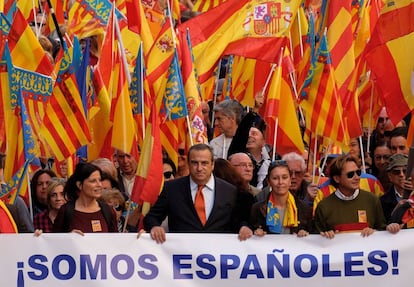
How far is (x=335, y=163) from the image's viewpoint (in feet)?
45.9

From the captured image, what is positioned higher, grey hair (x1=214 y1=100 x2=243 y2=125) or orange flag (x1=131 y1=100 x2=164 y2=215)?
grey hair (x1=214 y1=100 x2=243 y2=125)

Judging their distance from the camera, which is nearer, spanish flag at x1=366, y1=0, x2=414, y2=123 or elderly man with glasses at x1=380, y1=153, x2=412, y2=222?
elderly man with glasses at x1=380, y1=153, x2=412, y2=222

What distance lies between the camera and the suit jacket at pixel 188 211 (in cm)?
1337

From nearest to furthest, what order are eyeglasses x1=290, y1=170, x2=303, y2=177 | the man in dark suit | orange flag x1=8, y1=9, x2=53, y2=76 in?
1. the man in dark suit
2. eyeglasses x1=290, y1=170, x2=303, y2=177
3. orange flag x1=8, y1=9, x2=53, y2=76

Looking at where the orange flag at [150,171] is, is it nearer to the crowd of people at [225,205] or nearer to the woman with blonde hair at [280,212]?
the crowd of people at [225,205]

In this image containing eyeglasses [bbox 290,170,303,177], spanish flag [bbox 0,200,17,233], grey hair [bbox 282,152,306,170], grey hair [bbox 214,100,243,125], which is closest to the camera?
spanish flag [bbox 0,200,17,233]

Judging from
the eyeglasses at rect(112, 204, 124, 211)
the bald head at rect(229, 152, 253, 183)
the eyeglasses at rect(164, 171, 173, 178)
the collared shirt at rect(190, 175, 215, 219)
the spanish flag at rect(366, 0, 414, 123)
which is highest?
the spanish flag at rect(366, 0, 414, 123)

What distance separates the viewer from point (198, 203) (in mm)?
13422

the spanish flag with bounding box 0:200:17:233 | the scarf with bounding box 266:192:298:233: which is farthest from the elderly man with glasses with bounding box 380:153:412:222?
the spanish flag with bounding box 0:200:17:233

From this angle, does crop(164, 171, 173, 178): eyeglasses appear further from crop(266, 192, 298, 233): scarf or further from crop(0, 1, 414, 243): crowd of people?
crop(266, 192, 298, 233): scarf

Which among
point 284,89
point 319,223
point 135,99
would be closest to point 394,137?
point 284,89

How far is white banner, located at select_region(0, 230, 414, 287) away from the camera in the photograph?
12.9m

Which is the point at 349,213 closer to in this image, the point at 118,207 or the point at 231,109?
the point at 118,207

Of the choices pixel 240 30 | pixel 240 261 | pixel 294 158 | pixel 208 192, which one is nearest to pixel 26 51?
pixel 240 30
